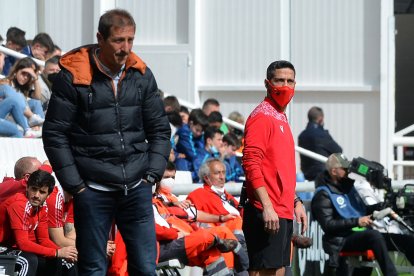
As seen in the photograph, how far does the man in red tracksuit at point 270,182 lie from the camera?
783cm

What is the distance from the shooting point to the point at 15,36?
54.7ft

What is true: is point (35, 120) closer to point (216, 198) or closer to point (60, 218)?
point (216, 198)

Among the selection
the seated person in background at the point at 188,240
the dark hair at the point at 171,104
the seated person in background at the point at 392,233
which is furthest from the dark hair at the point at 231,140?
the seated person in background at the point at 188,240

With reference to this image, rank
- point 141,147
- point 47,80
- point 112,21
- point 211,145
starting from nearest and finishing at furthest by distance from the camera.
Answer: point 112,21 → point 141,147 → point 47,80 → point 211,145

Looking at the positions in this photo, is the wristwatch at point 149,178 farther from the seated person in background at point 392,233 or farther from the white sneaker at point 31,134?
the seated person in background at point 392,233

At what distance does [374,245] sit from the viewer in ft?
40.7

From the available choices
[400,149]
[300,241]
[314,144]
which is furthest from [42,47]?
[400,149]

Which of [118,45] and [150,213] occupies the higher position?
[118,45]

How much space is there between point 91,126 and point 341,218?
6203mm

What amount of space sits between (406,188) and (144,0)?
10131mm

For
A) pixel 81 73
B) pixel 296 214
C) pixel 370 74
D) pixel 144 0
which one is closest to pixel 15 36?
pixel 144 0

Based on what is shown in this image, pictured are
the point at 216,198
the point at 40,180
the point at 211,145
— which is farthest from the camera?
the point at 211,145

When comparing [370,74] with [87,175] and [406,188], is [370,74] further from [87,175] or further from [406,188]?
[87,175]

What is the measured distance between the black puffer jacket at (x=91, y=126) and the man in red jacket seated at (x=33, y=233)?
2000 mm
